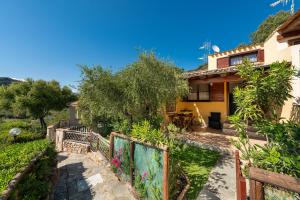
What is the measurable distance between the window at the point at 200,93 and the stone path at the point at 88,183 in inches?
334

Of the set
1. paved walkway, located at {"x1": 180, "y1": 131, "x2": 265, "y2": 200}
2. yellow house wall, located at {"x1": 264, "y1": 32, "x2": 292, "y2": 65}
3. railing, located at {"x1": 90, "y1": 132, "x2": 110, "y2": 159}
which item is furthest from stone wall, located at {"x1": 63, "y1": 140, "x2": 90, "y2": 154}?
yellow house wall, located at {"x1": 264, "y1": 32, "x2": 292, "y2": 65}

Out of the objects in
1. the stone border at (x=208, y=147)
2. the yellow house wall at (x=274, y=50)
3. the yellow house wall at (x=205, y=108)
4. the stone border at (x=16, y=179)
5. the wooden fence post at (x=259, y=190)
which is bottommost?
the stone border at (x=208, y=147)

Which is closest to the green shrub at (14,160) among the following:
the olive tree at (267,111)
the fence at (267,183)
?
the fence at (267,183)

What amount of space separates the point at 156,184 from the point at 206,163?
9.93 ft

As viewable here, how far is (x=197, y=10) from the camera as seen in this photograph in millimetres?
15266

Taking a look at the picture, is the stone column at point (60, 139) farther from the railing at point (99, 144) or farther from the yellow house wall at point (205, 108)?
the yellow house wall at point (205, 108)

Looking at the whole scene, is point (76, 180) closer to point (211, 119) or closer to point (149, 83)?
point (149, 83)

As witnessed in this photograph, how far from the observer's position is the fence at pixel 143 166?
3.58 m

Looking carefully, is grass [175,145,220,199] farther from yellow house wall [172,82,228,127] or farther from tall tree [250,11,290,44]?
tall tree [250,11,290,44]

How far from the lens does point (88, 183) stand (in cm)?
611

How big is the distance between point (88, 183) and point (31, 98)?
51.3ft

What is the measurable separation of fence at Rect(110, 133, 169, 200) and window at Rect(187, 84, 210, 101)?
27.3 ft

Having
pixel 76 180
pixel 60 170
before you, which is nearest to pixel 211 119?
pixel 76 180

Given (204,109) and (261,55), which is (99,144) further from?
(261,55)
